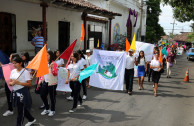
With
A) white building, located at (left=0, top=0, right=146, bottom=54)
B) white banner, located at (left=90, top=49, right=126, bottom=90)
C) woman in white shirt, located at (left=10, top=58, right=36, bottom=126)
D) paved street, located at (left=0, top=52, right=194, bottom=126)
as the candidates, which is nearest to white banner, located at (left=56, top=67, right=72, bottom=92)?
paved street, located at (left=0, top=52, right=194, bottom=126)

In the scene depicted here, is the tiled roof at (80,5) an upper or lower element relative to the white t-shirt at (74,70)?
upper

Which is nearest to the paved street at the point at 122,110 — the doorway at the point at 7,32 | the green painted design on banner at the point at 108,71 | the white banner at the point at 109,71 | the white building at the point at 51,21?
the white banner at the point at 109,71

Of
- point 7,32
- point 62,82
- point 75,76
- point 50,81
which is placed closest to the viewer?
point 50,81

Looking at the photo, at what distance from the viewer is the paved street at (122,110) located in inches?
204

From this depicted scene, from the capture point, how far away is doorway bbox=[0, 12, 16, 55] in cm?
1028

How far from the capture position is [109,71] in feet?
24.9

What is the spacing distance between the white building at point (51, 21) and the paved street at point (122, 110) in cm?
499

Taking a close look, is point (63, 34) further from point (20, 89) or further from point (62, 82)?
point (20, 89)

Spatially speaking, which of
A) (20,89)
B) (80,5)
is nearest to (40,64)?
(20,89)

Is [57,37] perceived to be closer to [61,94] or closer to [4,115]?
[61,94]

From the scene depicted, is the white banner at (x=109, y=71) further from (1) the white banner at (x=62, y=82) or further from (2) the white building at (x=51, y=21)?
(2) the white building at (x=51, y=21)

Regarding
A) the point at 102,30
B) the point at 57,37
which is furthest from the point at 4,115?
the point at 102,30

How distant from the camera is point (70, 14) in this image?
14961 mm

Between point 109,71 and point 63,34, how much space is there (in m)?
8.11
